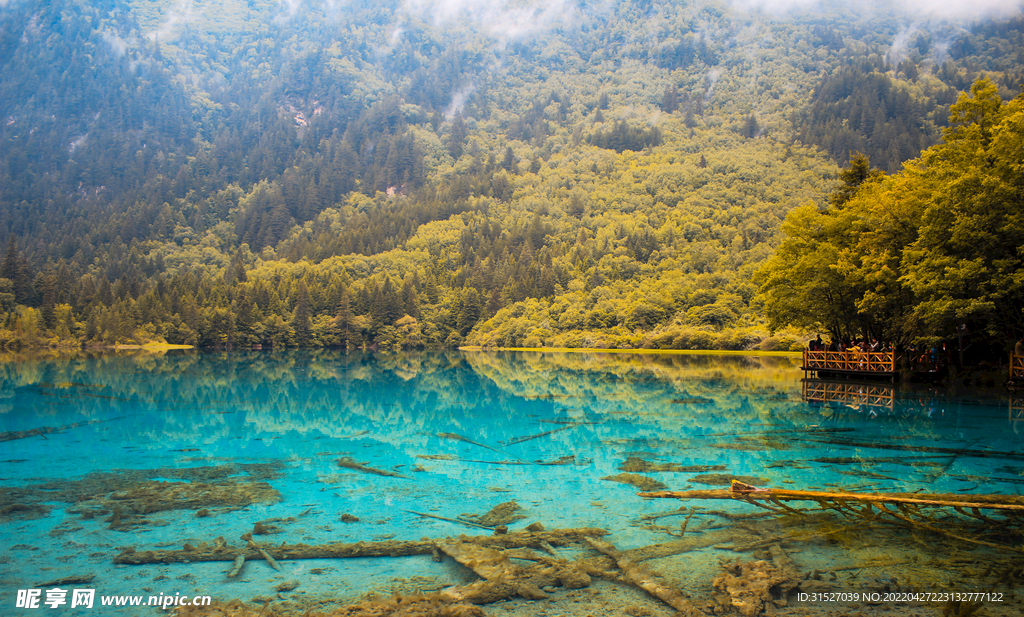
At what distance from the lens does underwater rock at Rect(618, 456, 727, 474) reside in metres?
15.1

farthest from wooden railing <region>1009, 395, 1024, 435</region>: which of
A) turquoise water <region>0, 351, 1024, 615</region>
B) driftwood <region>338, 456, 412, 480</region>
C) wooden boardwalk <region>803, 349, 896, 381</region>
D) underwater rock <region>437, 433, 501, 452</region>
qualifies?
driftwood <region>338, 456, 412, 480</region>

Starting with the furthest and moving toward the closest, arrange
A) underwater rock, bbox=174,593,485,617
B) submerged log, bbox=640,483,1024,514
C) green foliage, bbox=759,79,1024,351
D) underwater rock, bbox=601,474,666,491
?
green foliage, bbox=759,79,1024,351 → underwater rock, bbox=601,474,666,491 → submerged log, bbox=640,483,1024,514 → underwater rock, bbox=174,593,485,617

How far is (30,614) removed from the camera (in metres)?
7.80

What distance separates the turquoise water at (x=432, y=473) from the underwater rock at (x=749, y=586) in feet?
0.86

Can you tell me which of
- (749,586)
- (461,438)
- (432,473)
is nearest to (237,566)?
(432,473)

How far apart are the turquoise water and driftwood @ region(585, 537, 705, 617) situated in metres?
0.25

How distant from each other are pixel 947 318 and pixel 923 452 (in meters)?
18.8

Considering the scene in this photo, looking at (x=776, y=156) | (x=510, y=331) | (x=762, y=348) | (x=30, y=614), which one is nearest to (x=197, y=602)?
(x=30, y=614)

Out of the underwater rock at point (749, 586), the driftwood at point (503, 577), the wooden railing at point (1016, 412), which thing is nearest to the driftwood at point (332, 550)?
the driftwood at point (503, 577)

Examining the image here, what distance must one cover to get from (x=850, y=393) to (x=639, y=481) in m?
24.8

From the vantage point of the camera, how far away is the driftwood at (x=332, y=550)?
946 centimetres

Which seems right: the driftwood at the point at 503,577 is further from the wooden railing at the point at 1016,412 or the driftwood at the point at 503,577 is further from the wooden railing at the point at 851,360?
the wooden railing at the point at 851,360

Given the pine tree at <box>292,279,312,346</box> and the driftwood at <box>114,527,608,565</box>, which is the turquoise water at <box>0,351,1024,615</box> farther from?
the pine tree at <box>292,279,312,346</box>

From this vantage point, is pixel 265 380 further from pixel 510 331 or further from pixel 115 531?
pixel 510 331
